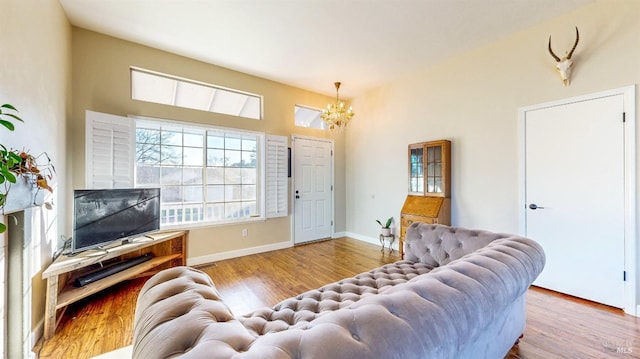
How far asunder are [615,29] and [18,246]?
521 cm

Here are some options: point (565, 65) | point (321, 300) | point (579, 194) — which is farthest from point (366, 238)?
point (565, 65)

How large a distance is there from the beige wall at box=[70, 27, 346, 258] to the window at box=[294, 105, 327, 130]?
122 millimetres

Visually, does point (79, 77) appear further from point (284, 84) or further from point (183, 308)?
point (183, 308)

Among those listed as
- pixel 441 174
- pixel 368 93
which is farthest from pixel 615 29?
pixel 368 93

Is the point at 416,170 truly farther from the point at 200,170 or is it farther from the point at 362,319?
the point at 362,319

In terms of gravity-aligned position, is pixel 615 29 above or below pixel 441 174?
above

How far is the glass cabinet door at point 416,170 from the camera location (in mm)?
Answer: 4052

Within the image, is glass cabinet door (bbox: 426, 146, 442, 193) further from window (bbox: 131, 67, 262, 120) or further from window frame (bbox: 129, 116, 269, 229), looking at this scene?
window (bbox: 131, 67, 262, 120)

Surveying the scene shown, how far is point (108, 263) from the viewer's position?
297 centimetres

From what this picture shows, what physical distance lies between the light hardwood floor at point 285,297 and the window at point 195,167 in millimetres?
919

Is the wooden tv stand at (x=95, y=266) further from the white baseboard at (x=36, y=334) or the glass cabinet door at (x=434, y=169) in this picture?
the glass cabinet door at (x=434, y=169)

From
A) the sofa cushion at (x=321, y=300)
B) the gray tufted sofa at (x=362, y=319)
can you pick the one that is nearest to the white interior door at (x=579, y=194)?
the gray tufted sofa at (x=362, y=319)

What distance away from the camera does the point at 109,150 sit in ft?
10.1

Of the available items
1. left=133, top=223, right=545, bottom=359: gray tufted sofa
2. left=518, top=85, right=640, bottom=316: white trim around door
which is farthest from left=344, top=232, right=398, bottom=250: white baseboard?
left=133, top=223, right=545, bottom=359: gray tufted sofa
